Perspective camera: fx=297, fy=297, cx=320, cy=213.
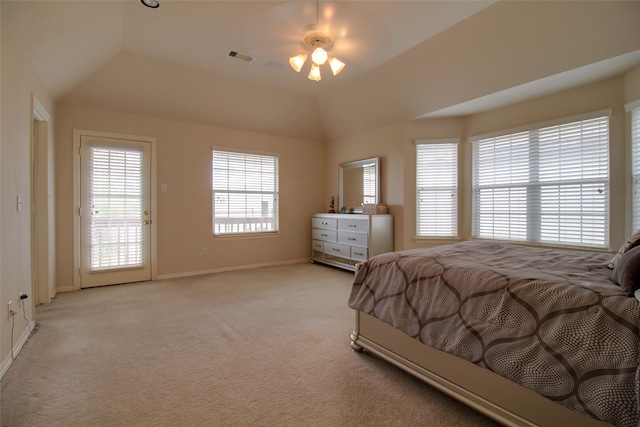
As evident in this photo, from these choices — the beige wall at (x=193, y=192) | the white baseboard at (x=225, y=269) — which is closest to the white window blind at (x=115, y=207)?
the beige wall at (x=193, y=192)

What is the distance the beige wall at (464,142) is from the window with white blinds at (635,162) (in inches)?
2.9

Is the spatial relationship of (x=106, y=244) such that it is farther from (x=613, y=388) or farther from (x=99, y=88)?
(x=613, y=388)

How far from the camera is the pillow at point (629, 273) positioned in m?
1.25

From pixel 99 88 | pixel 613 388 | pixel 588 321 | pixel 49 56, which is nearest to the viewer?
pixel 613 388

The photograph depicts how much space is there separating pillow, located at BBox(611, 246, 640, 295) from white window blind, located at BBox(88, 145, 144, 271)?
493 cm

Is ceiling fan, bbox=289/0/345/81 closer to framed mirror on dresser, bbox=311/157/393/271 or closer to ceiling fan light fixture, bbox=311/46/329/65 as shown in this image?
ceiling fan light fixture, bbox=311/46/329/65

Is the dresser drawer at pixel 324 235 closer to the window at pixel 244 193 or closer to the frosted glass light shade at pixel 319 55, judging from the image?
the window at pixel 244 193

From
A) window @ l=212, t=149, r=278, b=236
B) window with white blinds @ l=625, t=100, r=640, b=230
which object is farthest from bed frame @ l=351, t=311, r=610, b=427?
window @ l=212, t=149, r=278, b=236

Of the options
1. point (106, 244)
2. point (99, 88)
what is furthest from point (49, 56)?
point (106, 244)

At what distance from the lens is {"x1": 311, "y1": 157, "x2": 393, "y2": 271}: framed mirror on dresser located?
4.53 meters

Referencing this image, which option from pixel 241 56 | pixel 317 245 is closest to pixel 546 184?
pixel 317 245

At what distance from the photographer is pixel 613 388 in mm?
1095

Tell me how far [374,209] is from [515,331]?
11.0 feet

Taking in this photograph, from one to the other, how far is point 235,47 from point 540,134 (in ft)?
12.4
